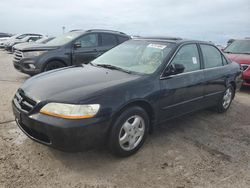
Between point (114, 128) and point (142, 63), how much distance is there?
1.29 meters

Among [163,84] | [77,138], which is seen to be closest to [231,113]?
[163,84]

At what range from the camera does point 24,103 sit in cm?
302

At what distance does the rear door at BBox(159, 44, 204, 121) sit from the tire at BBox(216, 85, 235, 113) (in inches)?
39.2

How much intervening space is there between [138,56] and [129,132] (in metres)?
1.37

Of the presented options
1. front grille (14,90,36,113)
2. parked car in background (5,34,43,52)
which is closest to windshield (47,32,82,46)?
front grille (14,90,36,113)

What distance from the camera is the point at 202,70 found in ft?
14.1

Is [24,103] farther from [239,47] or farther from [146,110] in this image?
[239,47]

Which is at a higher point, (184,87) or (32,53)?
(32,53)

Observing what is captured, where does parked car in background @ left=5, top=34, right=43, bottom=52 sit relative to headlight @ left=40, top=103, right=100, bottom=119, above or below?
below

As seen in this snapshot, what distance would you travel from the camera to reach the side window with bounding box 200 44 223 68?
4.54 meters

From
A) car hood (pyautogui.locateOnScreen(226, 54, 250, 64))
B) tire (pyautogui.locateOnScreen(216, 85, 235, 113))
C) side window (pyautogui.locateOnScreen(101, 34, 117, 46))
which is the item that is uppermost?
side window (pyautogui.locateOnScreen(101, 34, 117, 46))

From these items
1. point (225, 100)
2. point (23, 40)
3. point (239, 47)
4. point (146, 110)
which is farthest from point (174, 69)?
point (23, 40)

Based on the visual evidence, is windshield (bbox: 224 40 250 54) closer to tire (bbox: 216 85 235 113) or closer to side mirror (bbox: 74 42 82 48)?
tire (bbox: 216 85 235 113)

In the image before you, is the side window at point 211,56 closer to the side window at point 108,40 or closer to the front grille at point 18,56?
the side window at point 108,40
